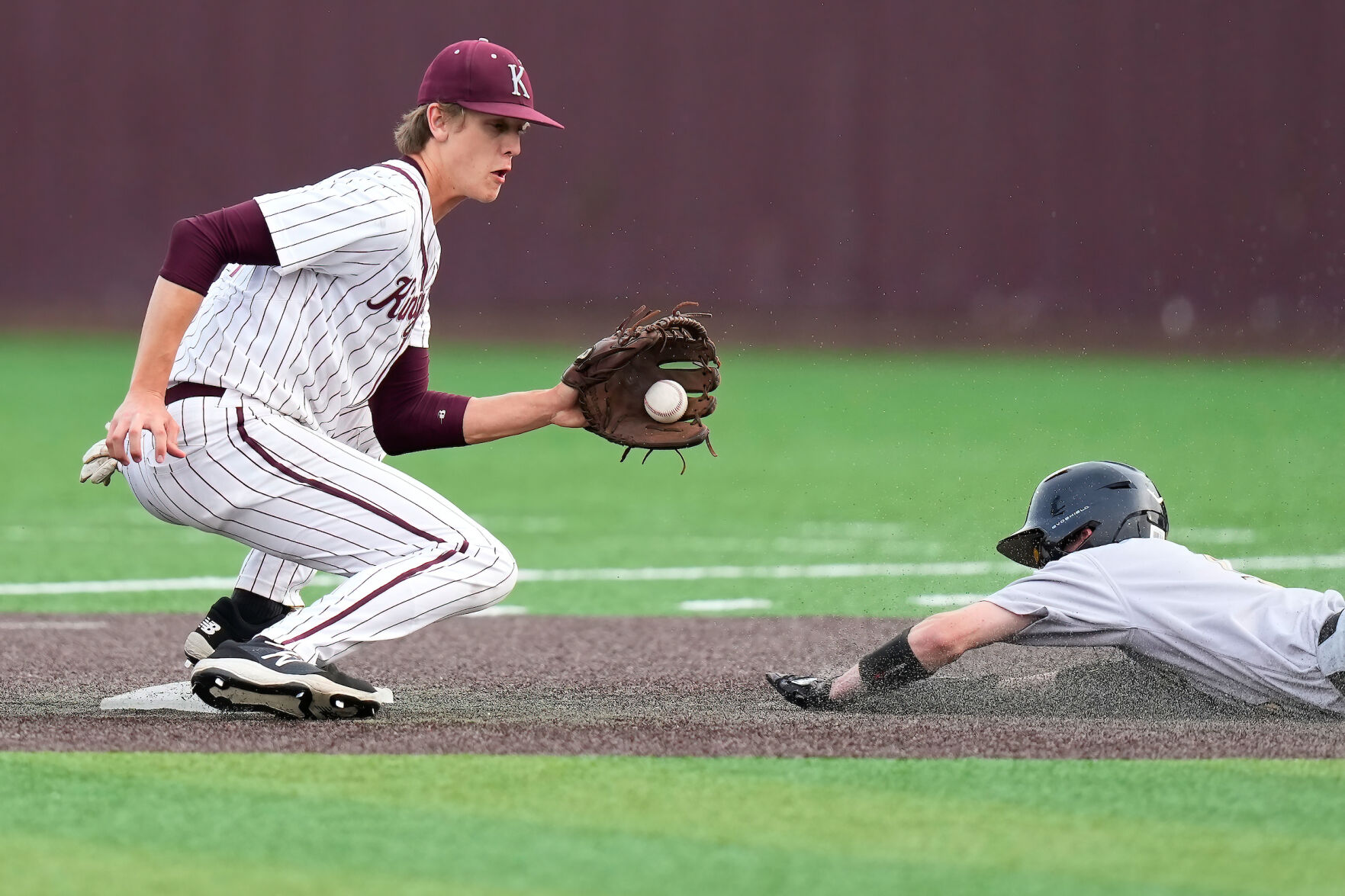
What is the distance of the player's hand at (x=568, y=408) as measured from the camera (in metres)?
5.06

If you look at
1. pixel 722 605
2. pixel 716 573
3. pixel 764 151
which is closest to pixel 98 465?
pixel 722 605

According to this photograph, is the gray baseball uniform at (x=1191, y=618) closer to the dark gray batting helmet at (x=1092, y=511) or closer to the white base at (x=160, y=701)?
the dark gray batting helmet at (x=1092, y=511)

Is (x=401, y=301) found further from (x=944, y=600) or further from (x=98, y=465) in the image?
(x=944, y=600)

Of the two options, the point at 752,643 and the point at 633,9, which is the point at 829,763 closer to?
the point at 752,643

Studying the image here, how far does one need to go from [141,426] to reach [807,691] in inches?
74.9

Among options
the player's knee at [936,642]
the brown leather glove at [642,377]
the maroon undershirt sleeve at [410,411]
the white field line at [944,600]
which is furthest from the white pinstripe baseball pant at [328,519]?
the white field line at [944,600]

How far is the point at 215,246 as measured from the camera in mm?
4266

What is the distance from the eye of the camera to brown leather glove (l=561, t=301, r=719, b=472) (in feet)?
16.3

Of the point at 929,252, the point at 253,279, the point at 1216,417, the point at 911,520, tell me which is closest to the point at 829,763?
the point at 253,279

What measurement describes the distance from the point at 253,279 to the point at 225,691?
109 centimetres

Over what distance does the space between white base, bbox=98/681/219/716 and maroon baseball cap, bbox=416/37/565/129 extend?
175 cm

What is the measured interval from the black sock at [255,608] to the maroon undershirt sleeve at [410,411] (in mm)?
599

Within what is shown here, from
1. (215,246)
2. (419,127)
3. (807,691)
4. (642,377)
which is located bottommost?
(807,691)

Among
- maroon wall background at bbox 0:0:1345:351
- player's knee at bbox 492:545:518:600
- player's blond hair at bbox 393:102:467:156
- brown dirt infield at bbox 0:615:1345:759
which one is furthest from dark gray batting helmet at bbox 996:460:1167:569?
maroon wall background at bbox 0:0:1345:351
